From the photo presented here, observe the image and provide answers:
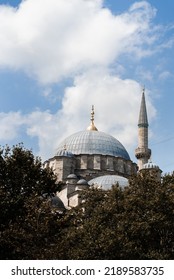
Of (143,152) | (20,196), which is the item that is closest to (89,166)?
(143,152)

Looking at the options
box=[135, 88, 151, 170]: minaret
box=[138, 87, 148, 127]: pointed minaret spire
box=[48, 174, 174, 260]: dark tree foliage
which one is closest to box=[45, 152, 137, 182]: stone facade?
box=[135, 88, 151, 170]: minaret

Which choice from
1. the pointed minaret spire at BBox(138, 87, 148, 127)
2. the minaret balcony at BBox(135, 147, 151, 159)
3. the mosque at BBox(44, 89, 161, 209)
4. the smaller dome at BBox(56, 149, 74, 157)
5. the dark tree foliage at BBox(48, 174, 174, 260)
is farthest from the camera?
the pointed minaret spire at BBox(138, 87, 148, 127)

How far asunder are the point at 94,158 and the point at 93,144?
8.00 feet

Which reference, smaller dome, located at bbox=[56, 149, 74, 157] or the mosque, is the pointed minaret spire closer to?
the mosque

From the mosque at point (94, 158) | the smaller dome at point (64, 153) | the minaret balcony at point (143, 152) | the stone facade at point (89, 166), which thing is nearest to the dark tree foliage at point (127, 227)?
the mosque at point (94, 158)

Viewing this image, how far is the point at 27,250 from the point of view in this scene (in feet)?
59.9

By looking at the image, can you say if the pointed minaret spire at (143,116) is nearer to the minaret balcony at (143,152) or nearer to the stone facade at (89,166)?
the minaret balcony at (143,152)

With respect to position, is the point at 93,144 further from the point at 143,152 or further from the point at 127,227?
the point at 127,227

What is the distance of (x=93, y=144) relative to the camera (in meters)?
52.2

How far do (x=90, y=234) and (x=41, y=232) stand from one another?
1.79 meters

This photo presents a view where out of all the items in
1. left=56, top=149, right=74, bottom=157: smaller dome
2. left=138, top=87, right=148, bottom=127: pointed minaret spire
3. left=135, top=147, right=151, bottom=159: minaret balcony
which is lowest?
left=56, top=149, right=74, bottom=157: smaller dome

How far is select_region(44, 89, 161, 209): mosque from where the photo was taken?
1839 inches

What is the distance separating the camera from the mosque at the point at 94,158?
153 feet
